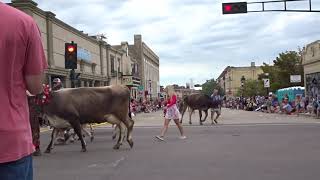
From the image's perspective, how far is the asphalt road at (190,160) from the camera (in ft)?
30.6

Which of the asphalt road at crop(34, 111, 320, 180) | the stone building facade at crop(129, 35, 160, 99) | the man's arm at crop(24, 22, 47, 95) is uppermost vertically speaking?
the stone building facade at crop(129, 35, 160, 99)

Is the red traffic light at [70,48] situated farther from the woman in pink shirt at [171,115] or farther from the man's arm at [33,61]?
the man's arm at [33,61]

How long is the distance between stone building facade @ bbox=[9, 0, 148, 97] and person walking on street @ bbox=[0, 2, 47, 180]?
1950 centimetres

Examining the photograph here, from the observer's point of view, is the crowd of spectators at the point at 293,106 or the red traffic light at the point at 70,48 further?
the crowd of spectators at the point at 293,106

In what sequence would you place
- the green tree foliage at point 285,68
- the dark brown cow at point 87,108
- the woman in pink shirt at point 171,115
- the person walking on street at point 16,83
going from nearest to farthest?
the person walking on street at point 16,83, the dark brown cow at point 87,108, the woman in pink shirt at point 171,115, the green tree foliage at point 285,68

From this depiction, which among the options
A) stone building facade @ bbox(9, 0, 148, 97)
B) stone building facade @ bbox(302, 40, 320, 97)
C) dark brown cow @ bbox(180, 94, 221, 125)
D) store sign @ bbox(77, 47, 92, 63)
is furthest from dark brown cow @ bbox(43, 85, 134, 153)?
store sign @ bbox(77, 47, 92, 63)

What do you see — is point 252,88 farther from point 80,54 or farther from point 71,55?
point 71,55

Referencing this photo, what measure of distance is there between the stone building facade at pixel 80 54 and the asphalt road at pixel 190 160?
925 cm

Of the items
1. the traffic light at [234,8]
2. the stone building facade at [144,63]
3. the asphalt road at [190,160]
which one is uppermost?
the stone building facade at [144,63]

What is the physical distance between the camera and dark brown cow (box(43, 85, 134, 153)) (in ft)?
44.4

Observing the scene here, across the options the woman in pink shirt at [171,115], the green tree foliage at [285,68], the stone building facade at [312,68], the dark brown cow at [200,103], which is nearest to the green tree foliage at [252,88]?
the green tree foliage at [285,68]

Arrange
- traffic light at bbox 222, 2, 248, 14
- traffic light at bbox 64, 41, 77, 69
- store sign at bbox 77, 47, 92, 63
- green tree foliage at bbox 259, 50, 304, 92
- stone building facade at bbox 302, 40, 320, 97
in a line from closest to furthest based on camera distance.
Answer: traffic light at bbox 64, 41, 77, 69 → traffic light at bbox 222, 2, 248, 14 → stone building facade at bbox 302, 40, 320, 97 → store sign at bbox 77, 47, 92, 63 → green tree foliage at bbox 259, 50, 304, 92

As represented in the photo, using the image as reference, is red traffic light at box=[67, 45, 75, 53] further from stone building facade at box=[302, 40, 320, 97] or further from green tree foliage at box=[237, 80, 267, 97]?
green tree foliage at box=[237, 80, 267, 97]

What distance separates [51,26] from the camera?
37.4 metres
